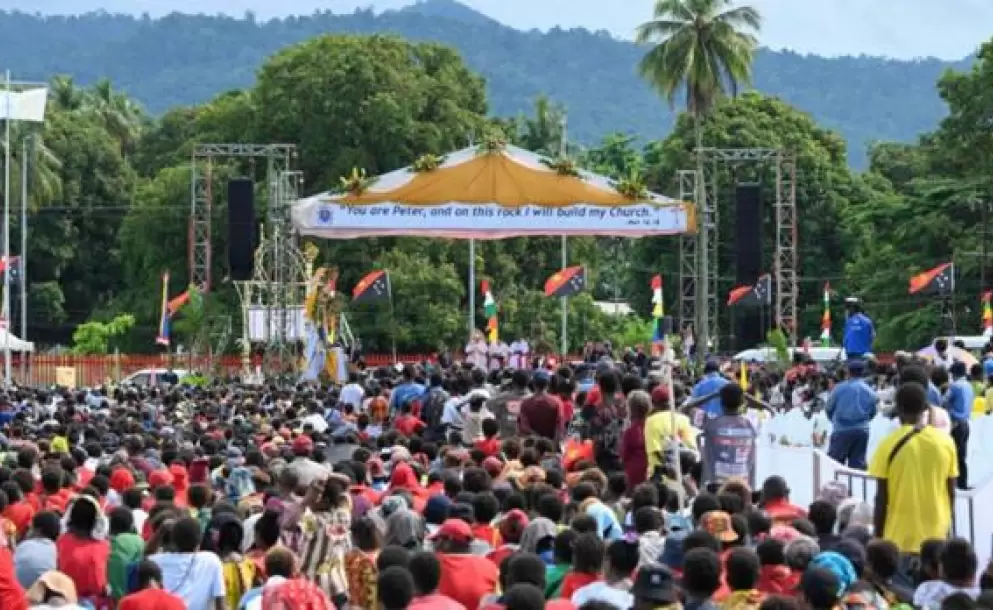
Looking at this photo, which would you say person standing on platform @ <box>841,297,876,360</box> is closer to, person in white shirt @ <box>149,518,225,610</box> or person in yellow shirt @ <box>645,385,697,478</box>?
person in yellow shirt @ <box>645,385,697,478</box>

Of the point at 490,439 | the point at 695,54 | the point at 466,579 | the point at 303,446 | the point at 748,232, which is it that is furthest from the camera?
the point at 695,54

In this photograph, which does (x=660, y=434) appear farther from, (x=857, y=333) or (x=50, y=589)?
(x=857, y=333)

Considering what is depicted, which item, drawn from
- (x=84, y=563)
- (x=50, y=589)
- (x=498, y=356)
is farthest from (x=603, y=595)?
(x=498, y=356)

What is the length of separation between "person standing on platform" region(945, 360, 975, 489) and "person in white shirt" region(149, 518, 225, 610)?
7194mm

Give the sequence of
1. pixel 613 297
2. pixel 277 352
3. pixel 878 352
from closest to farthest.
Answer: pixel 277 352 < pixel 878 352 < pixel 613 297

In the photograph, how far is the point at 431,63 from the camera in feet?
239

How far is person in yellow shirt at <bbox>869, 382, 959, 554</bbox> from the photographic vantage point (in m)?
12.5

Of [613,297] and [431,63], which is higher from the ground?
[431,63]

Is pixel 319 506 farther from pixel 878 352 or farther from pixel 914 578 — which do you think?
pixel 878 352

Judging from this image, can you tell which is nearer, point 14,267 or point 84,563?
point 84,563

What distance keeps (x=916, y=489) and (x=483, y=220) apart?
2136cm

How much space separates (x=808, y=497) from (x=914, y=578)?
20.7 ft

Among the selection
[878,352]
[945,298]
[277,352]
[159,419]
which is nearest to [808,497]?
[159,419]

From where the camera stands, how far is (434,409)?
2312 centimetres
